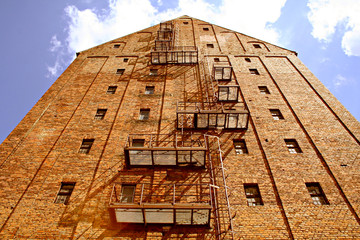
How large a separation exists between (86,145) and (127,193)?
4.01 m

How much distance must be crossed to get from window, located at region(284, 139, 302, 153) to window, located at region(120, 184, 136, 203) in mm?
8405

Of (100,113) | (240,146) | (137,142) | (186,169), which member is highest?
(100,113)

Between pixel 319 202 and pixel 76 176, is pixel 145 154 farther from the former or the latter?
pixel 319 202

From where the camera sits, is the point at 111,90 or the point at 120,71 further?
the point at 120,71

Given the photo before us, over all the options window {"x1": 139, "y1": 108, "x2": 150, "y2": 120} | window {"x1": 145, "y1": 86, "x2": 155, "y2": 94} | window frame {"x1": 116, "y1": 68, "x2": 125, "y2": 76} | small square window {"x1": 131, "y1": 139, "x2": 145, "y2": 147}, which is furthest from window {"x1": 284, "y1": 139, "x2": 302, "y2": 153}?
window frame {"x1": 116, "y1": 68, "x2": 125, "y2": 76}

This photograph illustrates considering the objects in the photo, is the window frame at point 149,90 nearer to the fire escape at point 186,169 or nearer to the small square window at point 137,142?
the fire escape at point 186,169

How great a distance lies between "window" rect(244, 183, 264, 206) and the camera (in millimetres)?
10617

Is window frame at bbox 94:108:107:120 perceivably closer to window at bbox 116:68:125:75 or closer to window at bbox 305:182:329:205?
window at bbox 116:68:125:75

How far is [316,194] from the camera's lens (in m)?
10.9

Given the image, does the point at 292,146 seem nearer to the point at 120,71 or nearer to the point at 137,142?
the point at 137,142

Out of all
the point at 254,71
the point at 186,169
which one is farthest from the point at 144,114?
the point at 254,71

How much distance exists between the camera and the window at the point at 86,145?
12.9 meters

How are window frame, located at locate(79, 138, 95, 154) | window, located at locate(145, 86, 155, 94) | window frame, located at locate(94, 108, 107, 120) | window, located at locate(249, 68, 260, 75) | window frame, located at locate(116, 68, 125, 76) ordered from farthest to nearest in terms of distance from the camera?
window, located at locate(249, 68, 260, 75) → window frame, located at locate(116, 68, 125, 76) → window, located at locate(145, 86, 155, 94) → window frame, located at locate(94, 108, 107, 120) → window frame, located at locate(79, 138, 95, 154)

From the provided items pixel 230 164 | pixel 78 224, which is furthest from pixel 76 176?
pixel 230 164
